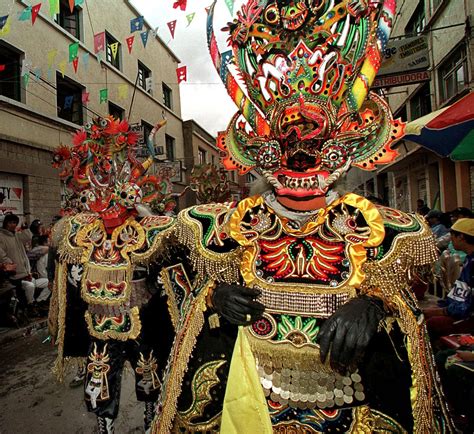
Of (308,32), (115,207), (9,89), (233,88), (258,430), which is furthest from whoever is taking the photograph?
(9,89)

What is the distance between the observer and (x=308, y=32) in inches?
56.6

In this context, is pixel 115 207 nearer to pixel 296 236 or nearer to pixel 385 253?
pixel 296 236

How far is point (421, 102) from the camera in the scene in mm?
12539

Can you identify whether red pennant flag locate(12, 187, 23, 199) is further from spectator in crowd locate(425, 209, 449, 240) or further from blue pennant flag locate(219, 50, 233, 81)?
blue pennant flag locate(219, 50, 233, 81)

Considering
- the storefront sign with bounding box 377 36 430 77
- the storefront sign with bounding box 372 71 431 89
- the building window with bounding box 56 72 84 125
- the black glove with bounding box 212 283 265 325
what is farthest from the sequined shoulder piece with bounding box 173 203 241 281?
the building window with bounding box 56 72 84 125

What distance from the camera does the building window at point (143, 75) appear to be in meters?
16.4

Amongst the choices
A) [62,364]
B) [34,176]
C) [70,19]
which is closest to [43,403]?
[62,364]

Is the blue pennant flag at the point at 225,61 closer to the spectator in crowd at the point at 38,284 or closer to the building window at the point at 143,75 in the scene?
the spectator in crowd at the point at 38,284

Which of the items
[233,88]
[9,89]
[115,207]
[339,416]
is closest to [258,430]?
[339,416]

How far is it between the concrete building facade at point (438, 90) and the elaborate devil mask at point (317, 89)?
5551mm

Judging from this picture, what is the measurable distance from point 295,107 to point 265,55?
0.88ft

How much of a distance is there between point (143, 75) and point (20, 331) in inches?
528

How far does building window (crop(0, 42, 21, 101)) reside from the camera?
30.1 ft

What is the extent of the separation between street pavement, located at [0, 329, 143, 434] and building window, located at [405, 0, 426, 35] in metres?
12.5
